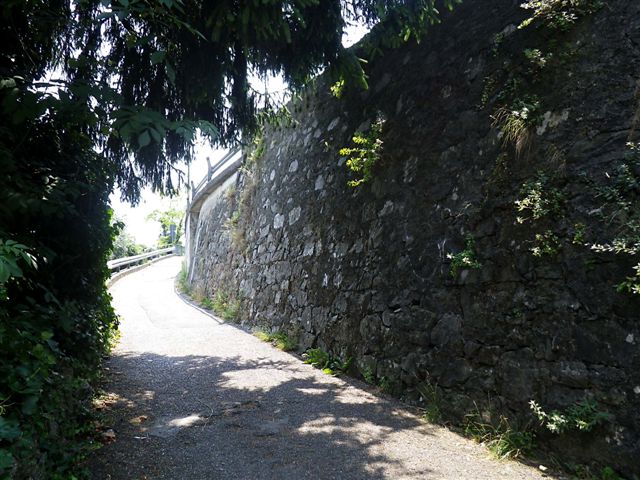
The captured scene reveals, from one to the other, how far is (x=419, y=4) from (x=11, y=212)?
364 cm

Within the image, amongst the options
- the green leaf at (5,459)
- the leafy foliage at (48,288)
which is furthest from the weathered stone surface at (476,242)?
the green leaf at (5,459)

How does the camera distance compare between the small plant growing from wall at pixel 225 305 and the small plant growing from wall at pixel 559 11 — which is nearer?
the small plant growing from wall at pixel 559 11

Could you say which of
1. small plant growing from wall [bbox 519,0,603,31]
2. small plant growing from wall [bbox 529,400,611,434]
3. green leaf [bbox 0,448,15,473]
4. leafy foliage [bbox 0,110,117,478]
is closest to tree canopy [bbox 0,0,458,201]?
leafy foliage [bbox 0,110,117,478]

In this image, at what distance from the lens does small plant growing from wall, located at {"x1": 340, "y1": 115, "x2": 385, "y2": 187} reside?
5297 mm

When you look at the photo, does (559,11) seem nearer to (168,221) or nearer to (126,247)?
(126,247)

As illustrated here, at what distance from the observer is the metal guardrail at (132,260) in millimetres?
17544

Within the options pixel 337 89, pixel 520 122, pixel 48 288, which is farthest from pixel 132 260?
pixel 520 122

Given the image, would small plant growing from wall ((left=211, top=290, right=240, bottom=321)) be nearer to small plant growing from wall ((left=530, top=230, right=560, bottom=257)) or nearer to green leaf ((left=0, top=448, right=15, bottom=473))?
small plant growing from wall ((left=530, top=230, right=560, bottom=257))

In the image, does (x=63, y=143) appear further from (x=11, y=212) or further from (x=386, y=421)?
(x=386, y=421)

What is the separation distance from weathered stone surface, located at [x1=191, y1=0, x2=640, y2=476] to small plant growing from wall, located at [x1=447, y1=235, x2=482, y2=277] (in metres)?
0.06

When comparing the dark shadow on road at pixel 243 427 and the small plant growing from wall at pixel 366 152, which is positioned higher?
the small plant growing from wall at pixel 366 152

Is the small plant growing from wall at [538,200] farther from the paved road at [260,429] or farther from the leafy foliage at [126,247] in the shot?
the leafy foliage at [126,247]

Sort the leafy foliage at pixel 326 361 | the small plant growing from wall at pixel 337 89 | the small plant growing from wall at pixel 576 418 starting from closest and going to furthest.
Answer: the small plant growing from wall at pixel 576 418, the leafy foliage at pixel 326 361, the small plant growing from wall at pixel 337 89

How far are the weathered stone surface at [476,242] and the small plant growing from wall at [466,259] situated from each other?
0.06m
